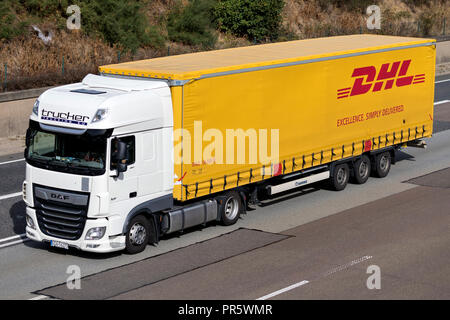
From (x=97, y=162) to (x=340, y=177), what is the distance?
8016mm

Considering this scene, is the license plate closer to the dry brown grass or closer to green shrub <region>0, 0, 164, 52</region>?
green shrub <region>0, 0, 164, 52</region>

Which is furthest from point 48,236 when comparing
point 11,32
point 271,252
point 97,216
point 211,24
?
point 211,24

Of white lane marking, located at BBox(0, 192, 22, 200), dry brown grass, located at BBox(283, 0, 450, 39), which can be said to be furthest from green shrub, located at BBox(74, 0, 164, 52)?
white lane marking, located at BBox(0, 192, 22, 200)

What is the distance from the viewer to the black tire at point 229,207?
18391 millimetres

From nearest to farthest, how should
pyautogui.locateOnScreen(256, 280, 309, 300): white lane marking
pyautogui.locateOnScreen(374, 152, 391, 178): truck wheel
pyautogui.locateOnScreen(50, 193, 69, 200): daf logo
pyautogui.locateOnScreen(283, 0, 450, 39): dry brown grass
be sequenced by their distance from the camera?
1. pyautogui.locateOnScreen(256, 280, 309, 300): white lane marking
2. pyautogui.locateOnScreen(50, 193, 69, 200): daf logo
3. pyautogui.locateOnScreen(374, 152, 391, 178): truck wheel
4. pyautogui.locateOnScreen(283, 0, 450, 39): dry brown grass

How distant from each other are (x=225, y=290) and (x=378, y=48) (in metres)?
9.57

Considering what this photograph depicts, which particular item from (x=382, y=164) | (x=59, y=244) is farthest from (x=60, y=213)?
(x=382, y=164)

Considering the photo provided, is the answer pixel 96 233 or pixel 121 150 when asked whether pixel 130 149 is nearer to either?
pixel 121 150

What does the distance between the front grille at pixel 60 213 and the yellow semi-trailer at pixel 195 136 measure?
3cm

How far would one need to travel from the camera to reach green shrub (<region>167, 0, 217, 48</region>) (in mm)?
37719

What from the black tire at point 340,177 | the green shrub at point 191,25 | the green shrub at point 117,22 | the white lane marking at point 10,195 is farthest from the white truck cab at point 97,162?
the green shrub at point 191,25

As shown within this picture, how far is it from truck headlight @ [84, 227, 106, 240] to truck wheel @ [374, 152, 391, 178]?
9.45 metres

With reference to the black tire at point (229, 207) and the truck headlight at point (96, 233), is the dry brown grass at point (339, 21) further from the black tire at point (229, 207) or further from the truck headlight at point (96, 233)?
the truck headlight at point (96, 233)

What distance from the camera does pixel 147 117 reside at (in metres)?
16.4
